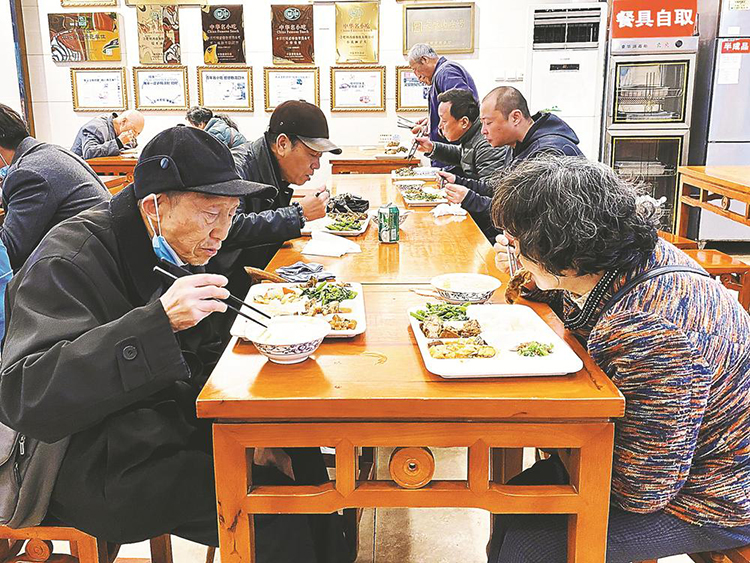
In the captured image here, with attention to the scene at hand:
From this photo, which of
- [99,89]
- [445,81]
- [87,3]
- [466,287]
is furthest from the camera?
[99,89]

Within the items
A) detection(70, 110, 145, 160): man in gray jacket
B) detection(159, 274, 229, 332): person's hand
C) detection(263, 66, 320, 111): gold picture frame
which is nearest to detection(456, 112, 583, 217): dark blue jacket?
detection(159, 274, 229, 332): person's hand

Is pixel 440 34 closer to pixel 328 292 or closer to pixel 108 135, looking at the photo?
pixel 108 135

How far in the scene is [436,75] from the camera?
19.5 ft

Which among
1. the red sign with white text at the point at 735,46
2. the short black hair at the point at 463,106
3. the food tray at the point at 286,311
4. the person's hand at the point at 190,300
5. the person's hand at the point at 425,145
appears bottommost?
the food tray at the point at 286,311

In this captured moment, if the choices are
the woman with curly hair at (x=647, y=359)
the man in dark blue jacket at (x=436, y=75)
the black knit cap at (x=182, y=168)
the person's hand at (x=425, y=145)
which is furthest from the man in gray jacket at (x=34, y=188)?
the man in dark blue jacket at (x=436, y=75)

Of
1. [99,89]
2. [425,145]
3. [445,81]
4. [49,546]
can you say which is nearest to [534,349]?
[49,546]

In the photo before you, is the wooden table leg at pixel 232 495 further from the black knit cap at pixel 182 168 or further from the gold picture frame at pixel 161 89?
the gold picture frame at pixel 161 89

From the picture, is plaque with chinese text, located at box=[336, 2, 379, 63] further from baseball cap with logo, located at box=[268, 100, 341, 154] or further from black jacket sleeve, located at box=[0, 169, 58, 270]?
black jacket sleeve, located at box=[0, 169, 58, 270]

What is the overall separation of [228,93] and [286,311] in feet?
20.3

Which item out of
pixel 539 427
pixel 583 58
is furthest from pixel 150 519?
pixel 583 58

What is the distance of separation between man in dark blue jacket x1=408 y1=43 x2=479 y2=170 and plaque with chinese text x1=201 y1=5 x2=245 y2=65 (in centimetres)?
218

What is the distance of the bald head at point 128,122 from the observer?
691 cm

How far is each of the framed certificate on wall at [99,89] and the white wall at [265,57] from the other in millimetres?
79

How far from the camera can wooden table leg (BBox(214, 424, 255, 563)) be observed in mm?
1430
